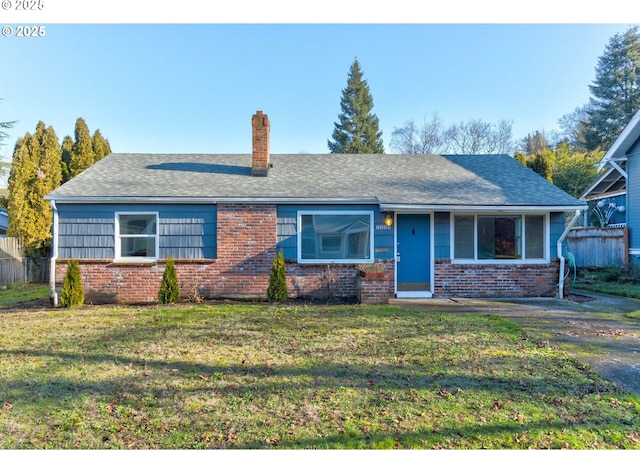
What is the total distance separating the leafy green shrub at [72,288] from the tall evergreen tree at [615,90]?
114ft

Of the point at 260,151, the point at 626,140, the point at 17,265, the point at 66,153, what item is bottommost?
the point at 17,265

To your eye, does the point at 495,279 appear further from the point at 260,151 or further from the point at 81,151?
the point at 81,151

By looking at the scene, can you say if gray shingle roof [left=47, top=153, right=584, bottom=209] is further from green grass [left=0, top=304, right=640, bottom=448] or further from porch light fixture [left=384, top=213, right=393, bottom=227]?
green grass [left=0, top=304, right=640, bottom=448]

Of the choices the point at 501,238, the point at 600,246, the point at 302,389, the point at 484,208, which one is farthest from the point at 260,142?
the point at 600,246

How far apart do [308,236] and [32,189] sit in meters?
11.2

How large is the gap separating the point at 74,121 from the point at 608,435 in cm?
2043

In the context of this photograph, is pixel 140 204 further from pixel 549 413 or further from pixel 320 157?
pixel 549 413

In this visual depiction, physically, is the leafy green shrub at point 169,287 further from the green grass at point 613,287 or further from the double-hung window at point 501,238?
the green grass at point 613,287

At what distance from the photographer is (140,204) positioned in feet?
29.8

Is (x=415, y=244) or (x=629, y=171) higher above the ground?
(x=629, y=171)

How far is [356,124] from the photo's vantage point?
3475cm

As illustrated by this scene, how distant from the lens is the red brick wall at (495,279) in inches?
364

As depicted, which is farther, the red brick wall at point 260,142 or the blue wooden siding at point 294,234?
the red brick wall at point 260,142

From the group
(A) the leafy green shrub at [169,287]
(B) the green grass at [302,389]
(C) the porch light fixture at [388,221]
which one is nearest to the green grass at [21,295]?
(A) the leafy green shrub at [169,287]
